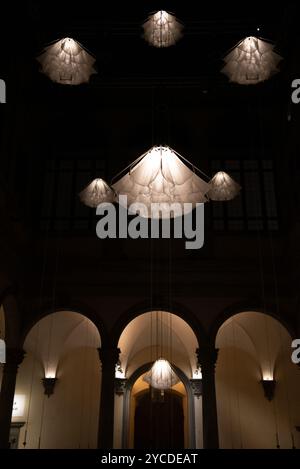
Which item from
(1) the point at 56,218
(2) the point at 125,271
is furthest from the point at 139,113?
(2) the point at 125,271

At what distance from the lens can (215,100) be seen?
43.4 feet

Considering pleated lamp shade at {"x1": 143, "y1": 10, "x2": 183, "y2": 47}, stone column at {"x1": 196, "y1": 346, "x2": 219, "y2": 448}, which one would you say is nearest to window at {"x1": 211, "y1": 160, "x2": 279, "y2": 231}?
stone column at {"x1": 196, "y1": 346, "x2": 219, "y2": 448}

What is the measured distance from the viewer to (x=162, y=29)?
7191 mm

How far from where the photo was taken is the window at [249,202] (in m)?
12.5

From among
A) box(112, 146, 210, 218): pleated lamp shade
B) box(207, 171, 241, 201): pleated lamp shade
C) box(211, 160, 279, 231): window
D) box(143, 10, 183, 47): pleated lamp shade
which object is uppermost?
box(211, 160, 279, 231): window

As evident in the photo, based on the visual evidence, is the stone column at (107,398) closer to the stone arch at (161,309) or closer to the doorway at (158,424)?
the stone arch at (161,309)

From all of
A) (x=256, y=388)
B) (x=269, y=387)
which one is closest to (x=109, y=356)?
(x=256, y=388)

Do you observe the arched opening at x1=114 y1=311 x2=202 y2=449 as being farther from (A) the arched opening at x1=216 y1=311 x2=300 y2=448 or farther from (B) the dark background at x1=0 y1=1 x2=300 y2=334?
(B) the dark background at x1=0 y1=1 x2=300 y2=334

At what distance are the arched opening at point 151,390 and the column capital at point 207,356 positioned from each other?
189 cm

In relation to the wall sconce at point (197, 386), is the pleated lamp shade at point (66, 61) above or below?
above

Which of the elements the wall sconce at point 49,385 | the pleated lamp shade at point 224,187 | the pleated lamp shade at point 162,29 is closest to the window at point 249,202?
the pleated lamp shade at point 224,187

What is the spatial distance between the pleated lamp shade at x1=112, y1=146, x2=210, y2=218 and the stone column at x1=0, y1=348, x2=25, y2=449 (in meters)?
6.32

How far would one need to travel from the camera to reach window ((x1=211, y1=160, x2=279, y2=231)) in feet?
41.2

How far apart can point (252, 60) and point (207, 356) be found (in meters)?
6.67
